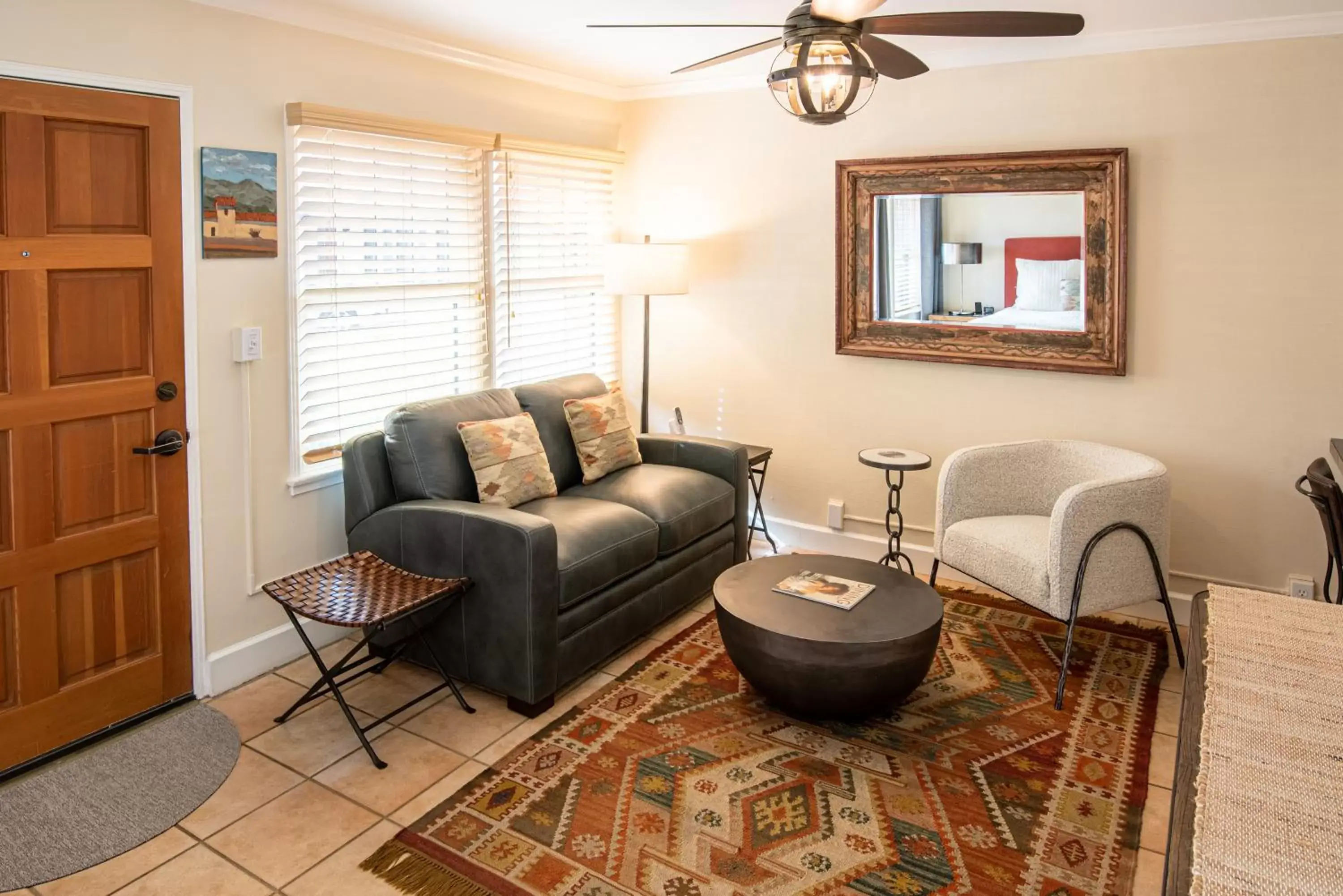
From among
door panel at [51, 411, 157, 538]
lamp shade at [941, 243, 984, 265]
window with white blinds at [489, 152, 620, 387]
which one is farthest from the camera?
window with white blinds at [489, 152, 620, 387]

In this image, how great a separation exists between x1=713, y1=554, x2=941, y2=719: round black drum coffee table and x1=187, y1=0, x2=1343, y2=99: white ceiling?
2.12 meters

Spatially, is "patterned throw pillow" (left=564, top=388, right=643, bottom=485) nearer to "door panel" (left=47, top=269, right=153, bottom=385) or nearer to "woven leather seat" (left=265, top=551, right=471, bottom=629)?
"woven leather seat" (left=265, top=551, right=471, bottom=629)

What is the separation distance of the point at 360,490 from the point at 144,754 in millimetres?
1117

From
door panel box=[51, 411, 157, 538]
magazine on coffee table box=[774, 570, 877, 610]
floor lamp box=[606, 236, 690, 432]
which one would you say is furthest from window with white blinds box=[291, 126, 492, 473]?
magazine on coffee table box=[774, 570, 877, 610]

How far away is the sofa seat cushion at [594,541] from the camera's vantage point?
3.30 metres

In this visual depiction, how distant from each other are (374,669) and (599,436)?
1434mm

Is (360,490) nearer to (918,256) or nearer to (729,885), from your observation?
(729,885)

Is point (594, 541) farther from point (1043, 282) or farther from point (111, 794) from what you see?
point (1043, 282)

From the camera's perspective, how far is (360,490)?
3.57m

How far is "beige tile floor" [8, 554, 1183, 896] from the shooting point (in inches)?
94.0

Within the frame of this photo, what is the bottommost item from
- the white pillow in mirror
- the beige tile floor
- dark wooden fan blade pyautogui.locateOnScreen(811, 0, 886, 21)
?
the beige tile floor

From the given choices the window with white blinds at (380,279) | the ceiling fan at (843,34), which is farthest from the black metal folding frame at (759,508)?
the ceiling fan at (843,34)

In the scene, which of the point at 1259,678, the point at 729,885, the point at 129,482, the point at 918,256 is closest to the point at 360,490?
the point at 129,482

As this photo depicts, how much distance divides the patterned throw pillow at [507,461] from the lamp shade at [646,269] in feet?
3.80
